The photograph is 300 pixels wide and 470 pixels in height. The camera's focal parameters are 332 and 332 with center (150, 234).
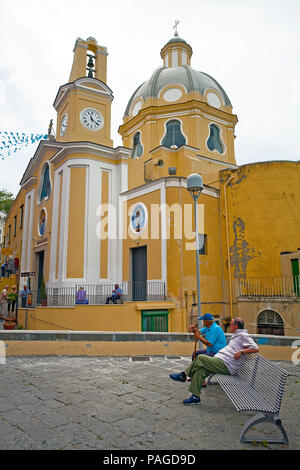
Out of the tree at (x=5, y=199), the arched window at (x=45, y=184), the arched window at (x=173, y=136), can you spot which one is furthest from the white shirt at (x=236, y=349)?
the tree at (x=5, y=199)

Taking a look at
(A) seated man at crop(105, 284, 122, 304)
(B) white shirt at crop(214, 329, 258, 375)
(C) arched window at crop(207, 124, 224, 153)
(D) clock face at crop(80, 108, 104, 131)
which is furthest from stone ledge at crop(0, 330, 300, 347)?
(C) arched window at crop(207, 124, 224, 153)

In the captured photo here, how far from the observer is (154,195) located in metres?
14.1

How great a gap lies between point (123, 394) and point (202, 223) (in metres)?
10.9

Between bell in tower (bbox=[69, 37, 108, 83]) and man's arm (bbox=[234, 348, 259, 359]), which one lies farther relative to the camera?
bell in tower (bbox=[69, 37, 108, 83])

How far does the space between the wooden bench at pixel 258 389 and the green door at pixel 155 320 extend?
7.99 m

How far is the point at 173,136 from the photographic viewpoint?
67.8 feet

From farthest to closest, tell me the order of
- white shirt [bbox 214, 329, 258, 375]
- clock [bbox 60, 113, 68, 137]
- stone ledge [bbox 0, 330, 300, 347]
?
clock [bbox 60, 113, 68, 137], stone ledge [bbox 0, 330, 300, 347], white shirt [bbox 214, 329, 258, 375]

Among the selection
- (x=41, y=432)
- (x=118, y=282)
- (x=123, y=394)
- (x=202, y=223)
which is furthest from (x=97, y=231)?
(x=41, y=432)

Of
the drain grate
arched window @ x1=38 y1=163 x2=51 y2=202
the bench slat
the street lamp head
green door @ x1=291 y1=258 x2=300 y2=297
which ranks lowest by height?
the drain grate

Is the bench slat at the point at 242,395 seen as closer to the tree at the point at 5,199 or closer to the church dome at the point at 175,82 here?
the church dome at the point at 175,82

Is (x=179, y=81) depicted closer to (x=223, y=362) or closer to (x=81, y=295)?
(x=81, y=295)

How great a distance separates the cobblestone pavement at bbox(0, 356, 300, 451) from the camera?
296cm

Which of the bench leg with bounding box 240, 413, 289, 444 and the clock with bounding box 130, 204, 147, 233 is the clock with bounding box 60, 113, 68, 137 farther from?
the bench leg with bounding box 240, 413, 289, 444

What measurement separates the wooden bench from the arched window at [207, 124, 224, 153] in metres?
18.6
